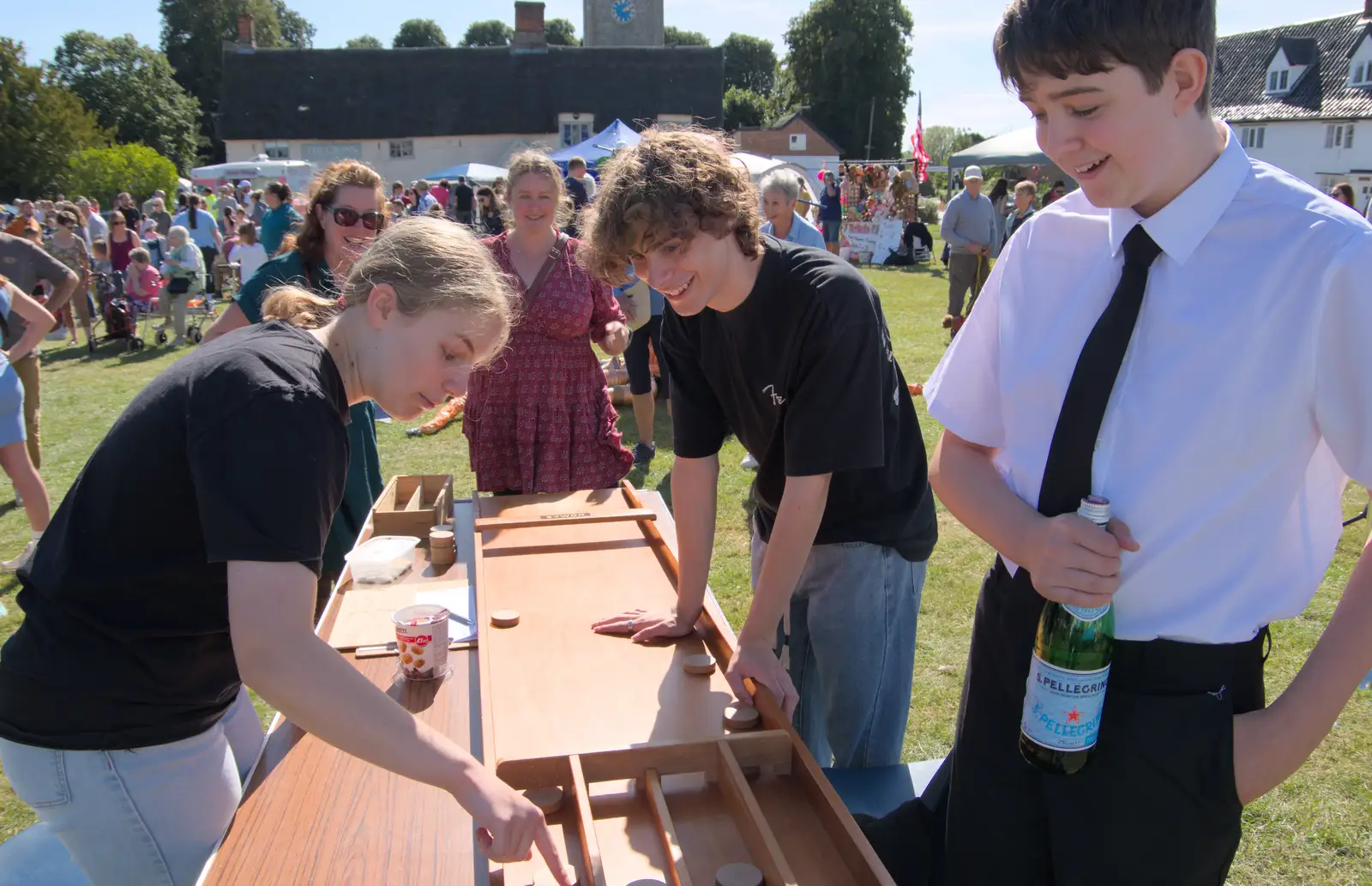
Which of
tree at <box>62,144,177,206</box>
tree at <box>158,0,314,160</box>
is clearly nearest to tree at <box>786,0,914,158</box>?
tree at <box>158,0,314,160</box>

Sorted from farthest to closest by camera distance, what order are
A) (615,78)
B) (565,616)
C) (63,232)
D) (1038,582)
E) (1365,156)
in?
(615,78)
(1365,156)
(63,232)
(565,616)
(1038,582)

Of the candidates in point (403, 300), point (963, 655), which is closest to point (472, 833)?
point (403, 300)

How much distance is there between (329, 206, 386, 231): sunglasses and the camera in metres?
3.22

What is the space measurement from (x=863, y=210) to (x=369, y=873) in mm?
18875

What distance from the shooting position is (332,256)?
10.6ft

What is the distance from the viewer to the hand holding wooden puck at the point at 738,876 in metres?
1.38

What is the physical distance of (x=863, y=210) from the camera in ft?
62.4

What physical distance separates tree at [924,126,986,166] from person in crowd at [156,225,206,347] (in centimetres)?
5265

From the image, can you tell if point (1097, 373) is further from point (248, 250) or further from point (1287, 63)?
point (1287, 63)

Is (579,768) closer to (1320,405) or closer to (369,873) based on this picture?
(369,873)

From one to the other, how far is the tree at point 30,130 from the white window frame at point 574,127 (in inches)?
690

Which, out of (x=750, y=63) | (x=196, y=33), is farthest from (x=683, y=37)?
(x=196, y=33)

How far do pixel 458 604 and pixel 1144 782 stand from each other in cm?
177

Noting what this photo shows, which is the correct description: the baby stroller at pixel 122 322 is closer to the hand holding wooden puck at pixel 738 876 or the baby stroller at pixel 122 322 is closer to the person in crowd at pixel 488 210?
the person in crowd at pixel 488 210
